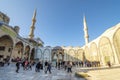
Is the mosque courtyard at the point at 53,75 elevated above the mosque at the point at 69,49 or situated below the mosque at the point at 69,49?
below

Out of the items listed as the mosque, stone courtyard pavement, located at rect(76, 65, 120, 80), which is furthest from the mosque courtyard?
the mosque

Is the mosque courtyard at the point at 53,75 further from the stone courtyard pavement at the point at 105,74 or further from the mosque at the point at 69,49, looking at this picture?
the mosque at the point at 69,49

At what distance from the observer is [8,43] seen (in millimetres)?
23891

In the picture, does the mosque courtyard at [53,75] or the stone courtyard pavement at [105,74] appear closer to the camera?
the stone courtyard pavement at [105,74]

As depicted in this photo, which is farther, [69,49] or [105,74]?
[69,49]

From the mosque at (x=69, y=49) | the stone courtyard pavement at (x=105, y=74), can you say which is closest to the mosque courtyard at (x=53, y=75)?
the stone courtyard pavement at (x=105, y=74)

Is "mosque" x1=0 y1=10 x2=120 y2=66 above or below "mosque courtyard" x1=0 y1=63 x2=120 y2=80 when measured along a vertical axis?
above

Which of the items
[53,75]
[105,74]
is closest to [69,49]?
[53,75]

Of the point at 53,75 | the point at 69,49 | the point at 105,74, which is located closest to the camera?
the point at 105,74

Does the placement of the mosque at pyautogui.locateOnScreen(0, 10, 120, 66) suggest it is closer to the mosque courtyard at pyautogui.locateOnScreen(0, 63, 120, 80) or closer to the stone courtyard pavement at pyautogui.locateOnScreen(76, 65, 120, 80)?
the mosque courtyard at pyautogui.locateOnScreen(0, 63, 120, 80)

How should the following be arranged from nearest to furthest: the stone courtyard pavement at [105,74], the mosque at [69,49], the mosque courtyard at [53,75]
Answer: the stone courtyard pavement at [105,74] → the mosque courtyard at [53,75] → the mosque at [69,49]

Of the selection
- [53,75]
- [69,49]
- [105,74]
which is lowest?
[53,75]

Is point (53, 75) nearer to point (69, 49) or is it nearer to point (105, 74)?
point (105, 74)

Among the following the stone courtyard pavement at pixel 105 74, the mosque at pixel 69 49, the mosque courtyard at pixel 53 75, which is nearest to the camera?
the stone courtyard pavement at pixel 105 74
